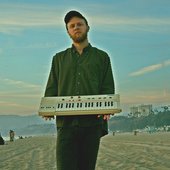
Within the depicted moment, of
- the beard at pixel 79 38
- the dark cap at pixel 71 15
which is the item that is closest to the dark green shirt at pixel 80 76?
the beard at pixel 79 38

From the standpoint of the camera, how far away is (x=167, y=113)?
17238 cm

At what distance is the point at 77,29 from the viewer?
13.5 ft

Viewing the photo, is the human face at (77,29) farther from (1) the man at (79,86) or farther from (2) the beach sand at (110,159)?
(2) the beach sand at (110,159)

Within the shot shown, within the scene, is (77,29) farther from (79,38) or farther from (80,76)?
(80,76)

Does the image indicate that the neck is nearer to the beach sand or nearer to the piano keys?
the piano keys

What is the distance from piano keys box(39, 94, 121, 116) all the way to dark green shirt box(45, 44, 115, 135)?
0.09 meters

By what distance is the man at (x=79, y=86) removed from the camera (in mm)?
→ 3949

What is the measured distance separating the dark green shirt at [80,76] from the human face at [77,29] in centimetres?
15

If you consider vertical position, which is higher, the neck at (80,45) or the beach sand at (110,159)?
the neck at (80,45)

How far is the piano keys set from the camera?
3.87 metres

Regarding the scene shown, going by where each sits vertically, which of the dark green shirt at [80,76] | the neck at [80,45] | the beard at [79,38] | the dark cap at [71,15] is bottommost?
the dark green shirt at [80,76]

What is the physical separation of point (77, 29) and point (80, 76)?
41 cm

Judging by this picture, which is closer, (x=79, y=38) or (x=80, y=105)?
(x=80, y=105)

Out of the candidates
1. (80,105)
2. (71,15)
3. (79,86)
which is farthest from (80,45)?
(80,105)
